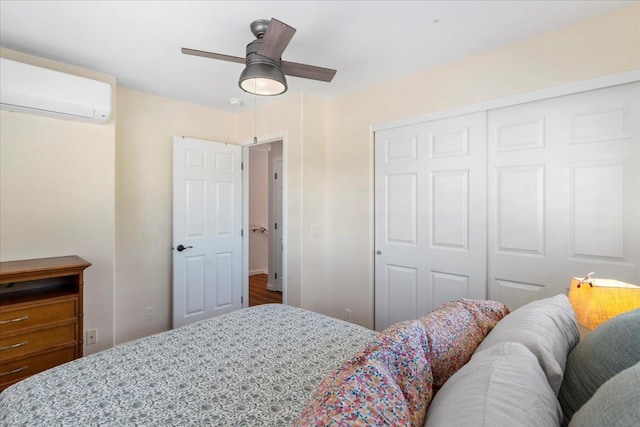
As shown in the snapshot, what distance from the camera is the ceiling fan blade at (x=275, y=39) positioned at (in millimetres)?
1465

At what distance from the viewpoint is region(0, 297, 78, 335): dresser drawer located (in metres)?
1.92

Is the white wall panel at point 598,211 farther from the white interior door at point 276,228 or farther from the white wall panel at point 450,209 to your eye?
the white interior door at point 276,228

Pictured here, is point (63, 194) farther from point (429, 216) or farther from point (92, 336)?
point (429, 216)

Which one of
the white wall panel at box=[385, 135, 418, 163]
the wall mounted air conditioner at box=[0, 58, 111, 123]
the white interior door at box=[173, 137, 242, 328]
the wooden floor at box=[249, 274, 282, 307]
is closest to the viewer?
the wall mounted air conditioner at box=[0, 58, 111, 123]

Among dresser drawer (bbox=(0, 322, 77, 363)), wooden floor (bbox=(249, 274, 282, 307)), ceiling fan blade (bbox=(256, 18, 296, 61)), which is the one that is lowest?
wooden floor (bbox=(249, 274, 282, 307))

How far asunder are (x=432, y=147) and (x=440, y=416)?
2268 mm

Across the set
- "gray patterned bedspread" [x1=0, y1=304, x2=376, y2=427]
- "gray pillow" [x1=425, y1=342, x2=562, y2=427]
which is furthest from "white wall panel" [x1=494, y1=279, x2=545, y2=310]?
"gray pillow" [x1=425, y1=342, x2=562, y2=427]

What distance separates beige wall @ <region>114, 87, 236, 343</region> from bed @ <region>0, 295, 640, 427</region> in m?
1.80

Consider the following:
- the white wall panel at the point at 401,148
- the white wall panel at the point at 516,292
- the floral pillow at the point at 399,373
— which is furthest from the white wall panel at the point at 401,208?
the floral pillow at the point at 399,373

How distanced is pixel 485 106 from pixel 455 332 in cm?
188

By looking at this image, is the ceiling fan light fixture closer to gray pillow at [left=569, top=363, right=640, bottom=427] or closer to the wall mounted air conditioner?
the wall mounted air conditioner

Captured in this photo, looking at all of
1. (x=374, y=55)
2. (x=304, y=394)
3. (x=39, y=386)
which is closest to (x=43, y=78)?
(x=39, y=386)

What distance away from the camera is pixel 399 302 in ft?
9.16

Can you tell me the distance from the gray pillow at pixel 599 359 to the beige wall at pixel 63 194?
312 centimetres
